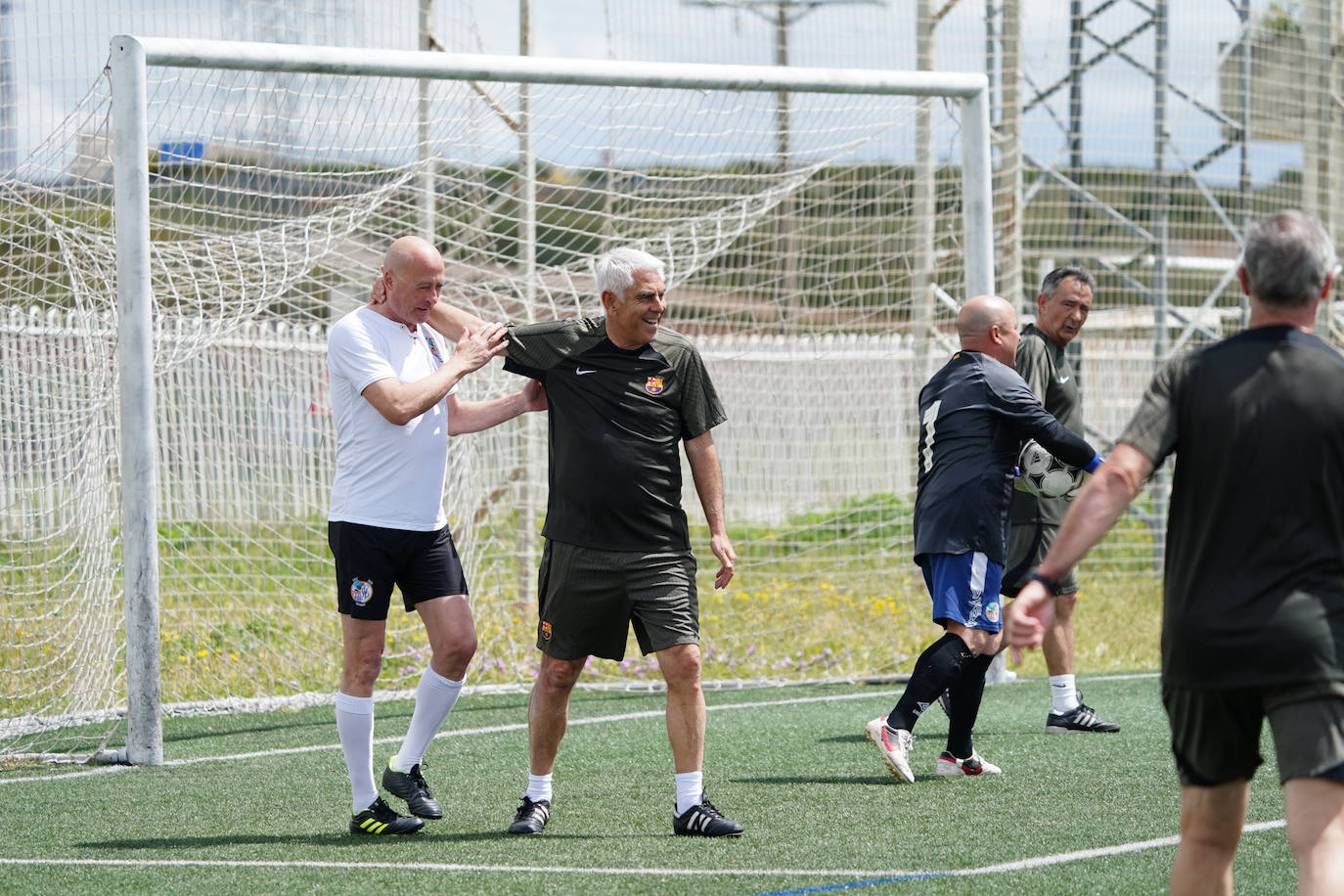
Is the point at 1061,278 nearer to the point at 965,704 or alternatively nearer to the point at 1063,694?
the point at 1063,694

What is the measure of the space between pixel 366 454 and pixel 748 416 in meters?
6.96

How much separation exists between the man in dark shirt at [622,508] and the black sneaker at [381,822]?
388 millimetres

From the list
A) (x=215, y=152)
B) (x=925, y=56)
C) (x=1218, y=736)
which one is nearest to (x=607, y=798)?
(x=1218, y=736)

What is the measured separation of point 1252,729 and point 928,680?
9.40ft

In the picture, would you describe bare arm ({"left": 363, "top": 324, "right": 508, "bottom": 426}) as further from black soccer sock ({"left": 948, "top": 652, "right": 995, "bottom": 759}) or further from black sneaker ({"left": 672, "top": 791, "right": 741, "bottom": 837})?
black soccer sock ({"left": 948, "top": 652, "right": 995, "bottom": 759})

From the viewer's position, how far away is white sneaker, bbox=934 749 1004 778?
20.9ft

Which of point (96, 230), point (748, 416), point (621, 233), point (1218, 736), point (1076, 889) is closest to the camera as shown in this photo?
point (1218, 736)

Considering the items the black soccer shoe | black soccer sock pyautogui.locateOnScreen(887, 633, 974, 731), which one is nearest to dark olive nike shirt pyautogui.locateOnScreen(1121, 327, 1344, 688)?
black soccer sock pyautogui.locateOnScreen(887, 633, 974, 731)

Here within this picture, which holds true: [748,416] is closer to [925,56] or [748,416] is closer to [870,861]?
[925,56]

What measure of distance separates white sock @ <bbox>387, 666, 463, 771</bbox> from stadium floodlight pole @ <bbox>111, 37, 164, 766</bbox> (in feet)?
6.11

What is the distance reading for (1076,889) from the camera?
4.42m

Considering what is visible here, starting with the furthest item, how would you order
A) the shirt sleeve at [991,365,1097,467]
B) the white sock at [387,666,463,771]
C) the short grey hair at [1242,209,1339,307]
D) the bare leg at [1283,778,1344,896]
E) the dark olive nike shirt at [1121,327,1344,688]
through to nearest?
the shirt sleeve at [991,365,1097,467] → the white sock at [387,666,463,771] → the short grey hair at [1242,209,1339,307] → the dark olive nike shirt at [1121,327,1344,688] → the bare leg at [1283,778,1344,896]

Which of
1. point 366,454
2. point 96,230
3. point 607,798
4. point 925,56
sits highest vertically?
point 925,56

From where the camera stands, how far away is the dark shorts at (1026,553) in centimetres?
753
